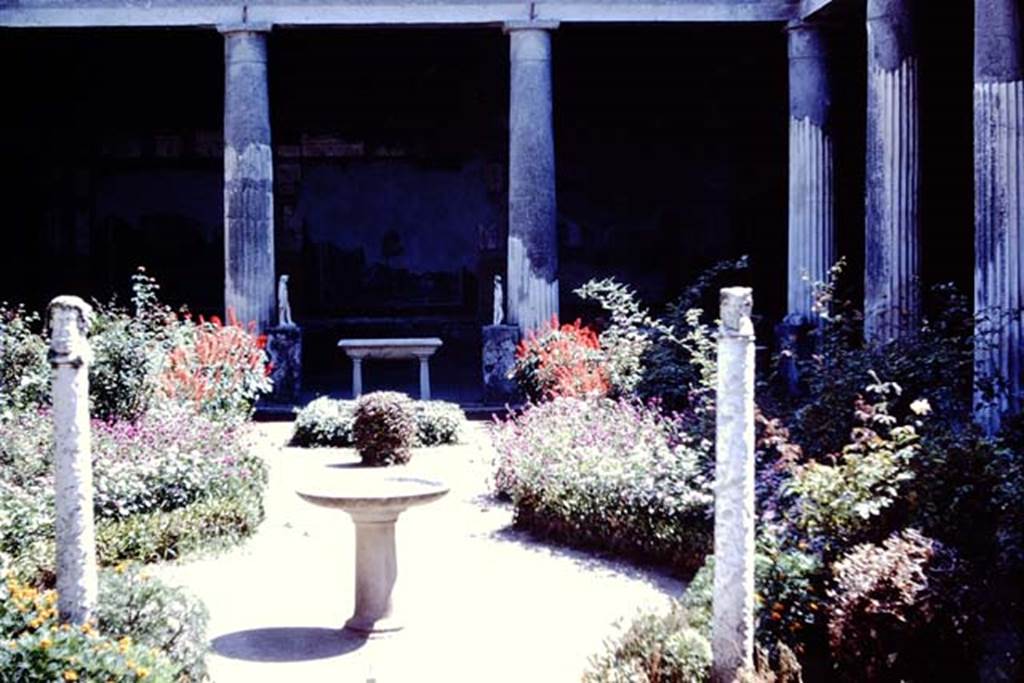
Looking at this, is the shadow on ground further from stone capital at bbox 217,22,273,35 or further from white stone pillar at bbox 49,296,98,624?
stone capital at bbox 217,22,273,35

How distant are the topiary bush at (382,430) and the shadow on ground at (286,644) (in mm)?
4741

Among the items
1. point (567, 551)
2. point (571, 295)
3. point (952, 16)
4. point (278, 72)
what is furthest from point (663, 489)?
point (278, 72)

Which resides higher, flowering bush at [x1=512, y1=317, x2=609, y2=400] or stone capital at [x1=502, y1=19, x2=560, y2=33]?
stone capital at [x1=502, y1=19, x2=560, y2=33]

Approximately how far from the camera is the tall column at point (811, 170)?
48.8ft

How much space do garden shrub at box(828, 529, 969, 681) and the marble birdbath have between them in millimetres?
2353

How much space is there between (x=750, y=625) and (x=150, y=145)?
53.2 feet

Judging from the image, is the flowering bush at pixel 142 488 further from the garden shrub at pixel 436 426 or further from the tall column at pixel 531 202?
the tall column at pixel 531 202

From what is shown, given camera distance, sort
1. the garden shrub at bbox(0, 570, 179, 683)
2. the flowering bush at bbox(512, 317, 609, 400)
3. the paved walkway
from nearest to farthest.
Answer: the garden shrub at bbox(0, 570, 179, 683) → the paved walkway → the flowering bush at bbox(512, 317, 609, 400)

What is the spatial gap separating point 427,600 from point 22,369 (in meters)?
6.35

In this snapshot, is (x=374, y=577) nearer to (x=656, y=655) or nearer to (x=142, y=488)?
(x=656, y=655)

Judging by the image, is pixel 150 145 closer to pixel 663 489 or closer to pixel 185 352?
pixel 185 352

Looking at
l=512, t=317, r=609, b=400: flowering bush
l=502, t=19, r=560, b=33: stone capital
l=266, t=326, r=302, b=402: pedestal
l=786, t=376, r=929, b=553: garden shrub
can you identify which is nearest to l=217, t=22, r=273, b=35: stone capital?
l=502, t=19, r=560, b=33: stone capital

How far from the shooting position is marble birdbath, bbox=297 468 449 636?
6805 mm

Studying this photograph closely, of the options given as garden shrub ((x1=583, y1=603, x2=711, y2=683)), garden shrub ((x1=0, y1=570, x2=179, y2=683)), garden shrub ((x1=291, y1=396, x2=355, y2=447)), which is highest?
garden shrub ((x1=291, y1=396, x2=355, y2=447))
